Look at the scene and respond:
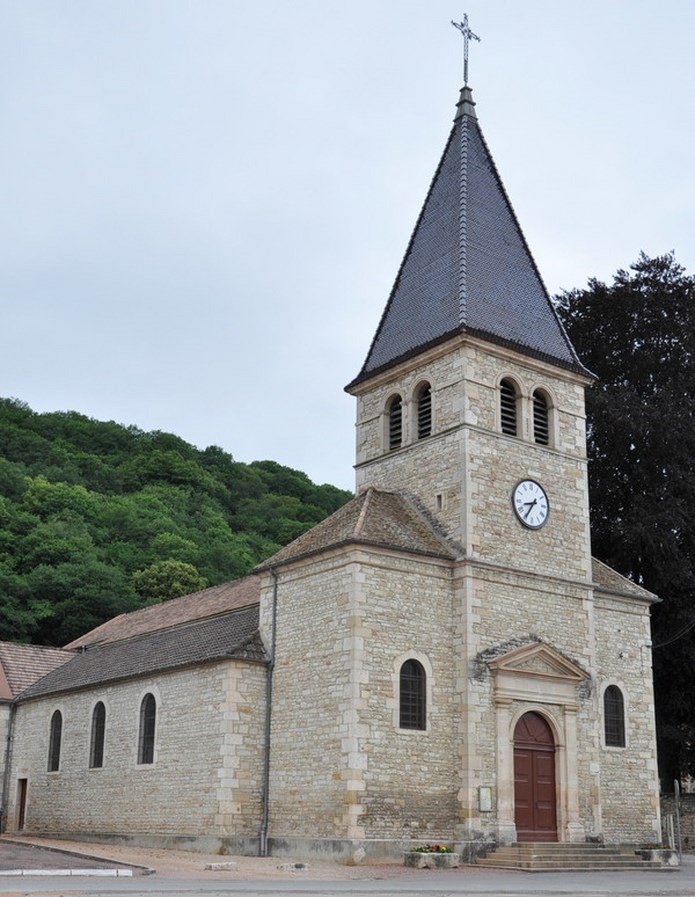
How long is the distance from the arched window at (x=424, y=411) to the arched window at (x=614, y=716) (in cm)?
799

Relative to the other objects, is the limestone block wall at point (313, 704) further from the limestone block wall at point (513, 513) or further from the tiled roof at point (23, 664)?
the tiled roof at point (23, 664)

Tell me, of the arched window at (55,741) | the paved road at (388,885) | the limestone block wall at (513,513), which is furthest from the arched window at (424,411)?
the arched window at (55,741)

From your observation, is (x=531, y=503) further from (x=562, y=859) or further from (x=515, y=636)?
(x=562, y=859)

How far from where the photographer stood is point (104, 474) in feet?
223

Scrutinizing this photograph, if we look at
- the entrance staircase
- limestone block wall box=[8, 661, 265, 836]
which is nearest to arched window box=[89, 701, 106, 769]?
limestone block wall box=[8, 661, 265, 836]

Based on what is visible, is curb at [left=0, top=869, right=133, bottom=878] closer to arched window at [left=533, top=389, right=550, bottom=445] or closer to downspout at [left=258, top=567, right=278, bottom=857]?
downspout at [left=258, top=567, right=278, bottom=857]

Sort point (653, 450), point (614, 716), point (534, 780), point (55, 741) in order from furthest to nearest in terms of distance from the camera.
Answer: point (653, 450) → point (55, 741) → point (614, 716) → point (534, 780)

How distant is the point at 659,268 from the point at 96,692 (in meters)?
23.1

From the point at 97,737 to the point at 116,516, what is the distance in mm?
32045

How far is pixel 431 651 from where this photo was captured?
23344 millimetres

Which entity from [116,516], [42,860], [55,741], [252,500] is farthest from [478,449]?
[252,500]

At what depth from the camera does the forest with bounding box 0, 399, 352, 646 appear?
49.9 meters

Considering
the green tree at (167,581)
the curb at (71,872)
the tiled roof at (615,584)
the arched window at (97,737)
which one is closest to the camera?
the curb at (71,872)

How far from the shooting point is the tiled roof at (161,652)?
2519 cm
